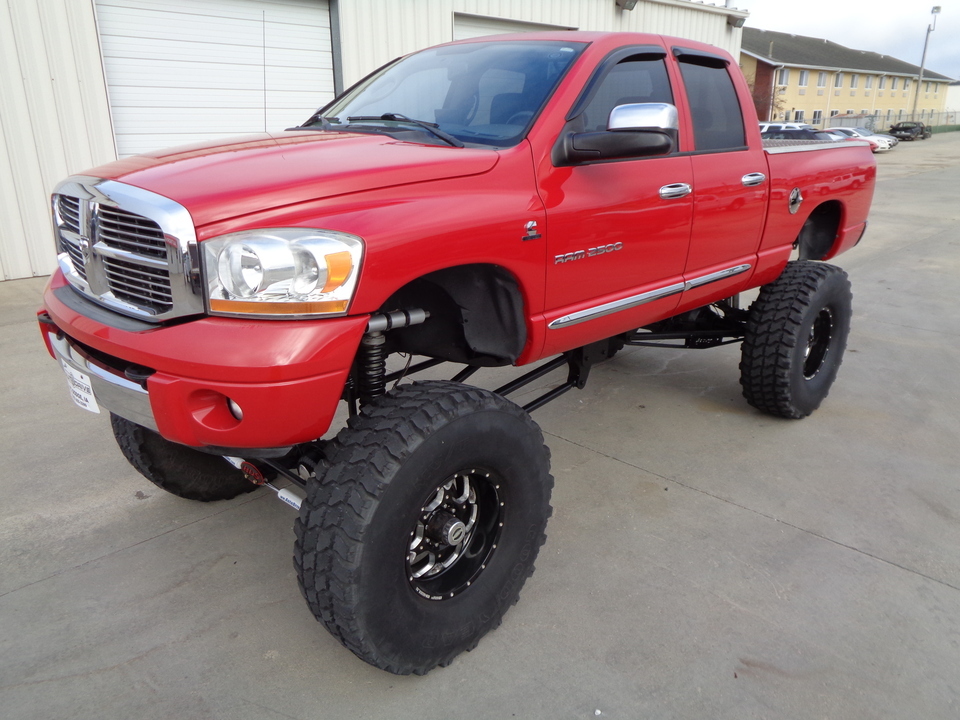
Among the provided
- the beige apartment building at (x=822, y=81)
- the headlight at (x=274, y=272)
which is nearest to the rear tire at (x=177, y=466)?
the headlight at (x=274, y=272)

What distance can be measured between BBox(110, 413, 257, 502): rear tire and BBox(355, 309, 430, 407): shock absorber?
1.07 m

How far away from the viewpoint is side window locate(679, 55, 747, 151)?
3388 mm

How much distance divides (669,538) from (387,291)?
1737 millimetres

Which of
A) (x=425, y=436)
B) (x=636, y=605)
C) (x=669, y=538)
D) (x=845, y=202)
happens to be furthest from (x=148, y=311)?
(x=845, y=202)

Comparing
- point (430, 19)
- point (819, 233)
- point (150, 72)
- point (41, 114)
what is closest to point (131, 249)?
point (819, 233)

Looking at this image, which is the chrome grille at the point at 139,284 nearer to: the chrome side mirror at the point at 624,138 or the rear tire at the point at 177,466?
the rear tire at the point at 177,466

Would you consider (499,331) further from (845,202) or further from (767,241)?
(845,202)

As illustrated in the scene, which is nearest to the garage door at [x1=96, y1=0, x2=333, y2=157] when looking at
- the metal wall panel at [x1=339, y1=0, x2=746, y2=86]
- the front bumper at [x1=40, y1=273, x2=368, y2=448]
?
the metal wall panel at [x1=339, y1=0, x2=746, y2=86]

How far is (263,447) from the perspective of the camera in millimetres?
2033

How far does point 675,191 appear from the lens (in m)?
3.04

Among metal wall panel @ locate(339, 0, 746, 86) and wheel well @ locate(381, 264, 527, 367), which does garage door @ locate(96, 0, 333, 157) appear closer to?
metal wall panel @ locate(339, 0, 746, 86)

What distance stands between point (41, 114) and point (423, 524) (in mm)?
7328

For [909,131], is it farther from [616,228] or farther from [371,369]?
[371,369]

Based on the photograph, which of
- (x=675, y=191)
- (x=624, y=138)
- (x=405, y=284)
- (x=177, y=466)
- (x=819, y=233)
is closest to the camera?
(x=405, y=284)
